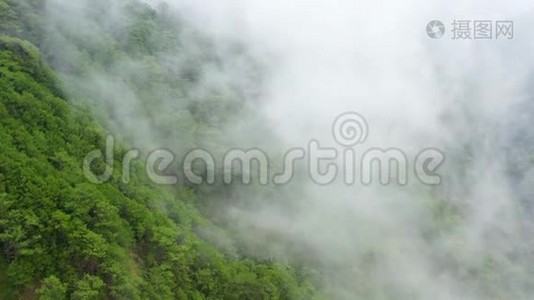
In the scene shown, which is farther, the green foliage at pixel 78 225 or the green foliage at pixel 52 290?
the green foliage at pixel 78 225

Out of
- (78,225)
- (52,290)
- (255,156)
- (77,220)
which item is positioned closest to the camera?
(52,290)

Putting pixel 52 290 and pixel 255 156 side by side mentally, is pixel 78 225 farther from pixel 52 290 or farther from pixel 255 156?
pixel 255 156

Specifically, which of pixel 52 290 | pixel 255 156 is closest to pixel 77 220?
pixel 52 290

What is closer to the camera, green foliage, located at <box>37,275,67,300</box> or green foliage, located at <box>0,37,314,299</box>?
green foliage, located at <box>37,275,67,300</box>

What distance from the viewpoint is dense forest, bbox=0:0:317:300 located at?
27.1 m

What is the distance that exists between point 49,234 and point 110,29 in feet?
107

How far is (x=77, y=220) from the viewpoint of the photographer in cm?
2880

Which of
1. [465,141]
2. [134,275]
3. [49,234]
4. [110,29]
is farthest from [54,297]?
[465,141]

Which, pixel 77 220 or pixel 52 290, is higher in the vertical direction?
pixel 77 220

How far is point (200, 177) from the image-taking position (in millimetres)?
47781

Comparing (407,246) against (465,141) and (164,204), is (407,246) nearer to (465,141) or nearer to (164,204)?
(465,141)

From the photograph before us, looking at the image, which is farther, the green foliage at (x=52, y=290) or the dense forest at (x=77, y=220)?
the dense forest at (x=77, y=220)

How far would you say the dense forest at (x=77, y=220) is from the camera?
27141 mm

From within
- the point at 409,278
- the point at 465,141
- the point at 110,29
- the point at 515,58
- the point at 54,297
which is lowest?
the point at 409,278
